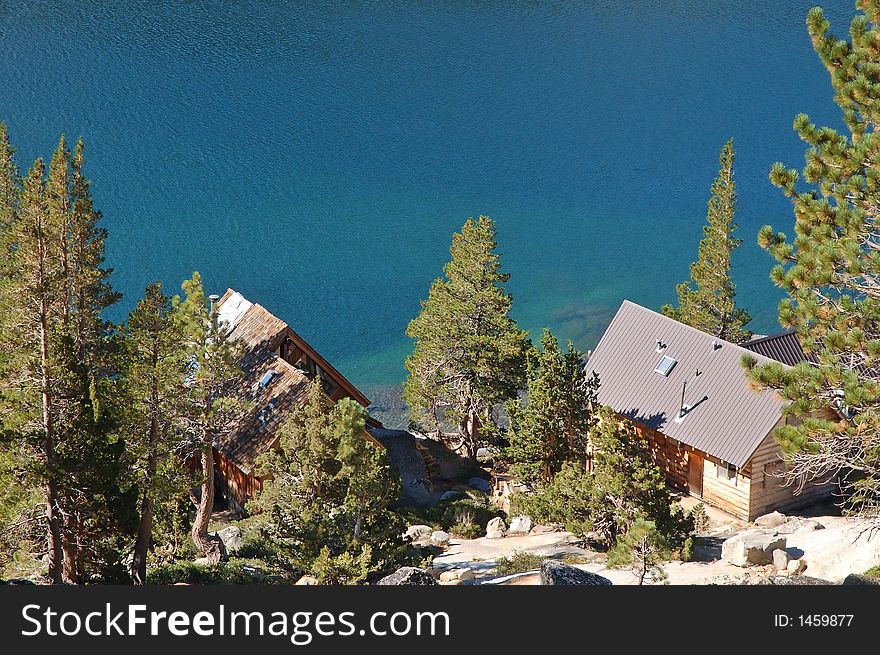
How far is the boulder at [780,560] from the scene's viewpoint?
27.2 meters

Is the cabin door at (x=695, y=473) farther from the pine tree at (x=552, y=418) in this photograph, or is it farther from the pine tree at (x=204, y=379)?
the pine tree at (x=204, y=379)

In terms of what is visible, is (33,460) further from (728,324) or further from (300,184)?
(300,184)

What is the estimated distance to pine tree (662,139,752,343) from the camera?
45562mm

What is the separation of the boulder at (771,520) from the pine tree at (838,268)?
13.0m

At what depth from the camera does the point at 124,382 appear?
90.1ft

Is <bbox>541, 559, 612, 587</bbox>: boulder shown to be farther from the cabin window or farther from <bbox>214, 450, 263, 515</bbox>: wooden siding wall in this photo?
<bbox>214, 450, 263, 515</bbox>: wooden siding wall

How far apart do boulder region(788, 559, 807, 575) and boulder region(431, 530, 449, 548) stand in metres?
11.5

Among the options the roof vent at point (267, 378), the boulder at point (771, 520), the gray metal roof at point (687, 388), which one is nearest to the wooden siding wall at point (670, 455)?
the gray metal roof at point (687, 388)

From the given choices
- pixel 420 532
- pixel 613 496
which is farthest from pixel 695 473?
pixel 420 532

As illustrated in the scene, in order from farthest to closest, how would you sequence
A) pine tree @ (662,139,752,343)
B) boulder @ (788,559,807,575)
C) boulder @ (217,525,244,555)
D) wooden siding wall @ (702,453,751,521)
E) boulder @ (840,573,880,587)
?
1. pine tree @ (662,139,752,343)
2. wooden siding wall @ (702,453,751,521)
3. boulder @ (217,525,244,555)
4. boulder @ (788,559,807,575)
5. boulder @ (840,573,880,587)

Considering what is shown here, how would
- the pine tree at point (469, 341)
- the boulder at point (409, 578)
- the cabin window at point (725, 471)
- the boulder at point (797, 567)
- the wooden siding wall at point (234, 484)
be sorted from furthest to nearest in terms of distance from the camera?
the pine tree at point (469, 341) < the wooden siding wall at point (234, 484) < the cabin window at point (725, 471) < the boulder at point (797, 567) < the boulder at point (409, 578)

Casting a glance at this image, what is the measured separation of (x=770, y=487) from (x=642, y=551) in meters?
14.6

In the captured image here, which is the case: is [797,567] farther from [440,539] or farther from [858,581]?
[440,539]

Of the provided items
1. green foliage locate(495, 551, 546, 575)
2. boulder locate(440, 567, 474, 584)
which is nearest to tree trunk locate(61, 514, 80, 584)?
boulder locate(440, 567, 474, 584)
